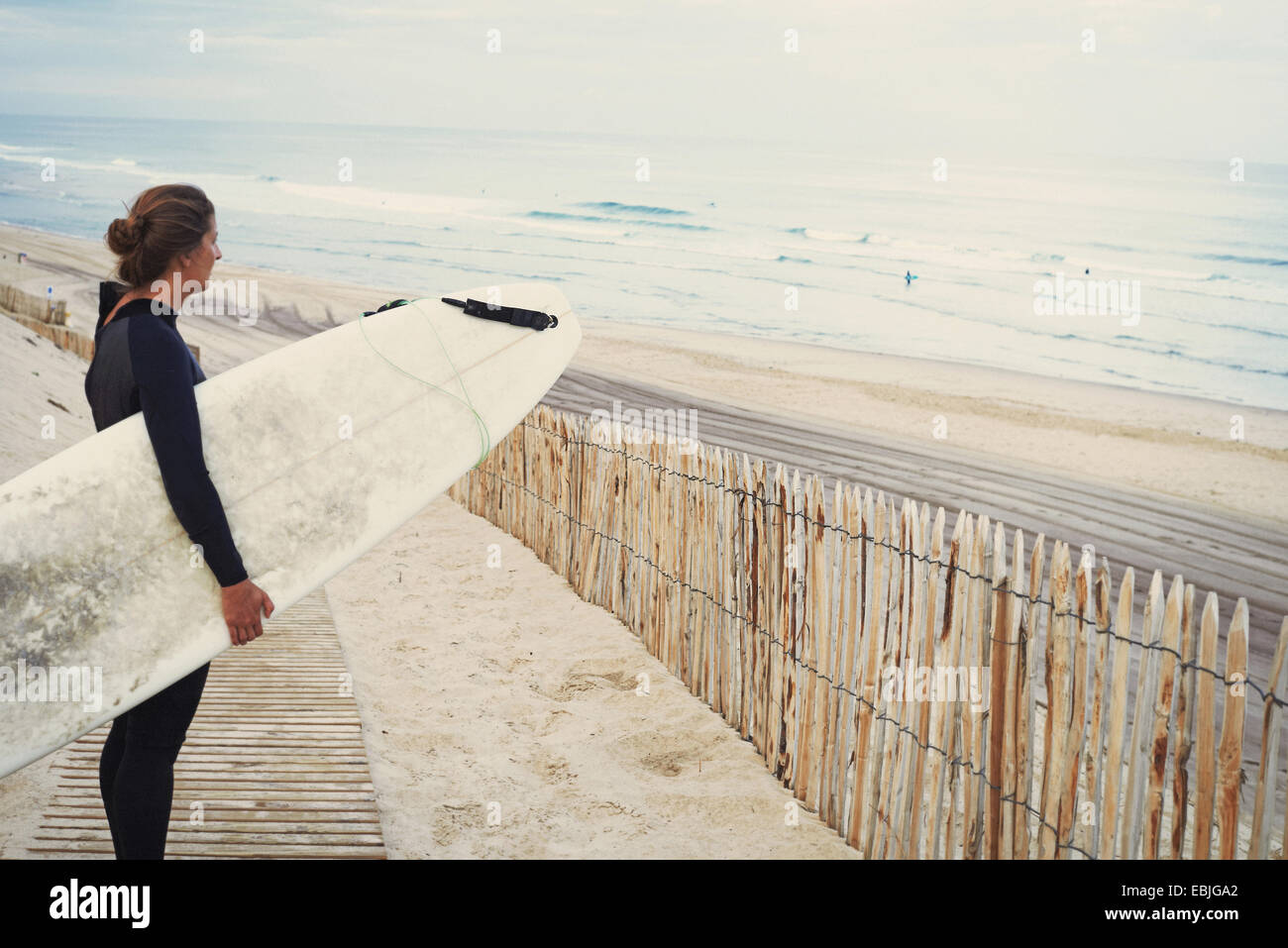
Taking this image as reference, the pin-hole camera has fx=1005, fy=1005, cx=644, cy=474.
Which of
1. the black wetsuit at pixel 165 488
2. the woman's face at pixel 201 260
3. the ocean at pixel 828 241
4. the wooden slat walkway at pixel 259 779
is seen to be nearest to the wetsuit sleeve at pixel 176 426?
the black wetsuit at pixel 165 488

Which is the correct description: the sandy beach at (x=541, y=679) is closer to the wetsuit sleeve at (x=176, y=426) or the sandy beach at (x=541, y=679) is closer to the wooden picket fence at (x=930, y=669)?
the wooden picket fence at (x=930, y=669)

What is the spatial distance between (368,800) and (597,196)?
44.6 m

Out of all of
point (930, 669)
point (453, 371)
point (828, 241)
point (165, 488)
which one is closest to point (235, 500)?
point (165, 488)

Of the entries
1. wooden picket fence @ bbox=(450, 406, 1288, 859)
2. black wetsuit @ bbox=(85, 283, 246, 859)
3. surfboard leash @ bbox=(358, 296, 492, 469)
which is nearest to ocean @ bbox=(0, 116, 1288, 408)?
wooden picket fence @ bbox=(450, 406, 1288, 859)

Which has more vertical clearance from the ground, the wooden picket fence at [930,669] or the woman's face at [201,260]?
the woman's face at [201,260]

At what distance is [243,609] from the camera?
6.88 feet

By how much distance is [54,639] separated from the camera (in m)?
2.34

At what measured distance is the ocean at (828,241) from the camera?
60.4 ft

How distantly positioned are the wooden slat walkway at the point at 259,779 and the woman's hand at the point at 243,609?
86 cm

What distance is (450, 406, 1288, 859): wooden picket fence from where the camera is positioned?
2.03 metres

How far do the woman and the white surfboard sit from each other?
0.14 m

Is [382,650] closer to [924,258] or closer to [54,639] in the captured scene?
[54,639]

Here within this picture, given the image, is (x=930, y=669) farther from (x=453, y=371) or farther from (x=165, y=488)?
(x=165, y=488)
